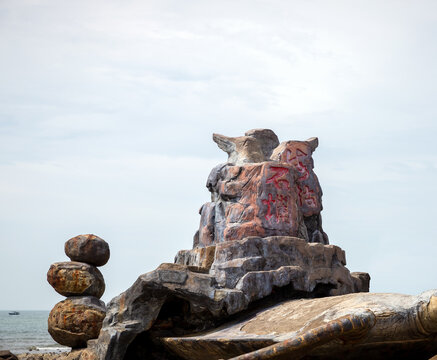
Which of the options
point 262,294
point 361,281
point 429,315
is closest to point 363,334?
point 429,315

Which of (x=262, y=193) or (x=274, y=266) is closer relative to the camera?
(x=274, y=266)

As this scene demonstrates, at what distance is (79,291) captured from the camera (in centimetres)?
1182

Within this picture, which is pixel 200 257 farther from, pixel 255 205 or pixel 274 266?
pixel 274 266

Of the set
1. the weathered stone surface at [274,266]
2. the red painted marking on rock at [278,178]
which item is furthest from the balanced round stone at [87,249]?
the red painted marking on rock at [278,178]

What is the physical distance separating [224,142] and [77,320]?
381cm

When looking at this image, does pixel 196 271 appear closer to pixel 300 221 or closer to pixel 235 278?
pixel 235 278

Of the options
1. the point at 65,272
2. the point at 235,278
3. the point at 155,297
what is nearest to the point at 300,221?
the point at 235,278

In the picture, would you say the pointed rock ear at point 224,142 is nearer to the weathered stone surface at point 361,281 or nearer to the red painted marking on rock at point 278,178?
the red painted marking on rock at point 278,178

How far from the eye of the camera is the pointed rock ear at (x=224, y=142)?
35.6ft

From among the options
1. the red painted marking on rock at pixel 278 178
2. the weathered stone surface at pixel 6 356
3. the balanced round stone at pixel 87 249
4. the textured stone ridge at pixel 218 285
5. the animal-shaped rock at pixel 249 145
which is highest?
the animal-shaped rock at pixel 249 145

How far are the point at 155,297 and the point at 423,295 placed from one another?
3.40 metres

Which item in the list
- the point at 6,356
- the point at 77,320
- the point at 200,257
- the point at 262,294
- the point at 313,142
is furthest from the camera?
the point at 6,356

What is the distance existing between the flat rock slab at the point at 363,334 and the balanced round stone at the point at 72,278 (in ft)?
14.1

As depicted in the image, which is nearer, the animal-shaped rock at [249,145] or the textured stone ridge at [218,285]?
the textured stone ridge at [218,285]
